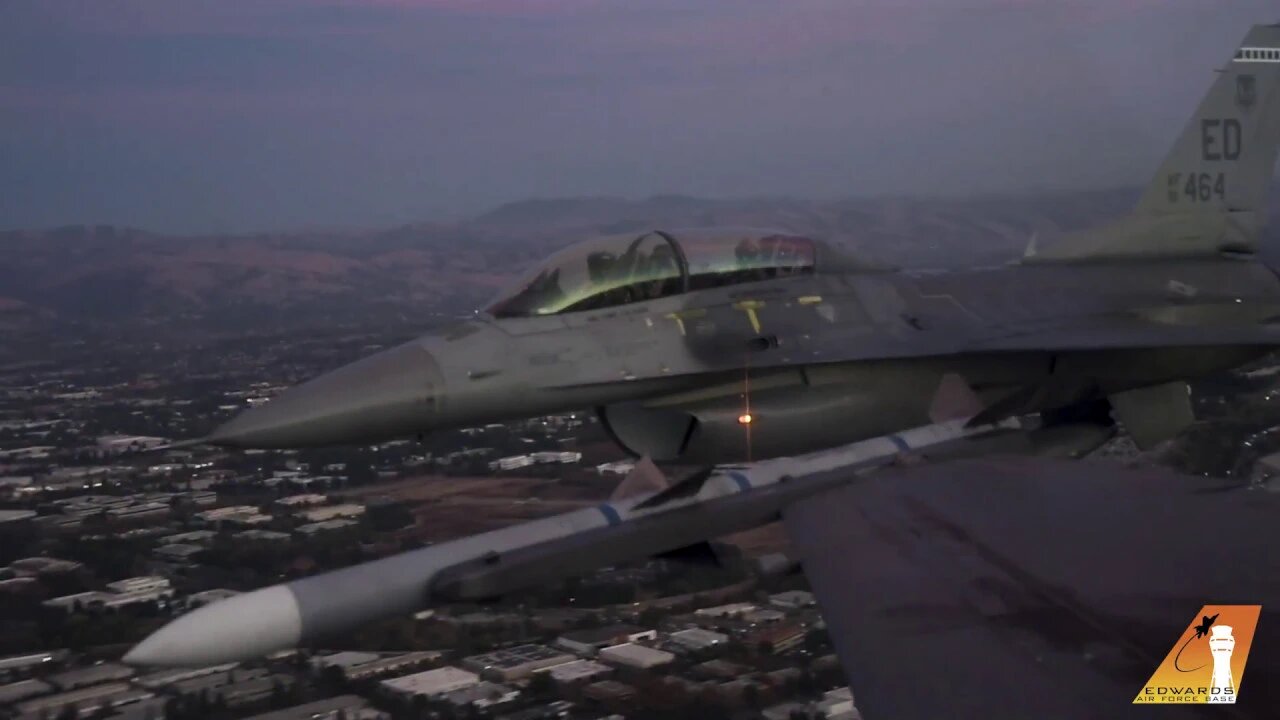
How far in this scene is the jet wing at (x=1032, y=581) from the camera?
3.05 metres

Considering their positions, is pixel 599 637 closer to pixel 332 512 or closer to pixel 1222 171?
pixel 332 512

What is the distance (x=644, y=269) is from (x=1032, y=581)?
457 cm

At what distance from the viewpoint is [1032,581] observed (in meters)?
3.96

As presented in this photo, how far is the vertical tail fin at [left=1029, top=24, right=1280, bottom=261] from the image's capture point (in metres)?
11.6

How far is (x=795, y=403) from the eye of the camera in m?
8.12

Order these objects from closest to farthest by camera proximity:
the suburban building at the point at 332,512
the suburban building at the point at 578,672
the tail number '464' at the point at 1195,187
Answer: the suburban building at the point at 578,672 < the suburban building at the point at 332,512 < the tail number '464' at the point at 1195,187

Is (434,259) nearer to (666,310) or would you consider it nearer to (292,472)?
(292,472)

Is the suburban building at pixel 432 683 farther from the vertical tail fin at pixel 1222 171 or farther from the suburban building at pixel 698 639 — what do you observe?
the vertical tail fin at pixel 1222 171

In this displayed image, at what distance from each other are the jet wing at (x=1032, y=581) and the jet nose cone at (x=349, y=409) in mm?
2608

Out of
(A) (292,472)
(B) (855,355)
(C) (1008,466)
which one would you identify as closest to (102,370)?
(A) (292,472)

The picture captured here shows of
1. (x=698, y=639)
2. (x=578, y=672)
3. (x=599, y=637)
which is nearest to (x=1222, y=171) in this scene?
(x=698, y=639)

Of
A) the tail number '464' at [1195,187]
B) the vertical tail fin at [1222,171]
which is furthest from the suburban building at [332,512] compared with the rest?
the tail number '464' at [1195,187]

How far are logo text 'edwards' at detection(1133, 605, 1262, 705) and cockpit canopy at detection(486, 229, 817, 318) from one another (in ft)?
16.3

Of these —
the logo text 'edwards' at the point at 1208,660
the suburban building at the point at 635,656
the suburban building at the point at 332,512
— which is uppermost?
the logo text 'edwards' at the point at 1208,660
